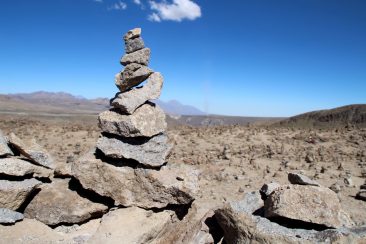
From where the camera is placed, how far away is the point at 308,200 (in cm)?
941

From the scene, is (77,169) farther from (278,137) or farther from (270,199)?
(278,137)

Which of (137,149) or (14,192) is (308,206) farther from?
(14,192)

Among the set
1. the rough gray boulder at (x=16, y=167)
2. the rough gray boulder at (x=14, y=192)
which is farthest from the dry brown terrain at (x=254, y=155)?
the rough gray boulder at (x=14, y=192)

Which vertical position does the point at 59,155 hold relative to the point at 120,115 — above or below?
below

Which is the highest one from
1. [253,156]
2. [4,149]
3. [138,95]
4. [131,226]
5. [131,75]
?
[131,75]

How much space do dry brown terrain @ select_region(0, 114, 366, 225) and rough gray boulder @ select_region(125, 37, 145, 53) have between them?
707 cm

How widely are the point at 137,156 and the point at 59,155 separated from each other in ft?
42.0

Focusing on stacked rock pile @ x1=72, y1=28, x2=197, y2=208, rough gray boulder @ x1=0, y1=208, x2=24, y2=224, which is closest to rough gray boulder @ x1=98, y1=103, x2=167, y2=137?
stacked rock pile @ x1=72, y1=28, x2=197, y2=208

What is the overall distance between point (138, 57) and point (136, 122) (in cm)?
227

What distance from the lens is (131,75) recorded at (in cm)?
1191

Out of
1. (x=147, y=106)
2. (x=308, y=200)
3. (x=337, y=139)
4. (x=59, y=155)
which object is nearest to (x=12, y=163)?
(x=147, y=106)

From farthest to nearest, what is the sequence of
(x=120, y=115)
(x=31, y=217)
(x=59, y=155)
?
(x=59, y=155) < (x=120, y=115) < (x=31, y=217)

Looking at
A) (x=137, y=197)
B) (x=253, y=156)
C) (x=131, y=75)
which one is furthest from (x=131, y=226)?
(x=253, y=156)

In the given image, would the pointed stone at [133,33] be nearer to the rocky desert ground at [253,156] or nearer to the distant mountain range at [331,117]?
the rocky desert ground at [253,156]
